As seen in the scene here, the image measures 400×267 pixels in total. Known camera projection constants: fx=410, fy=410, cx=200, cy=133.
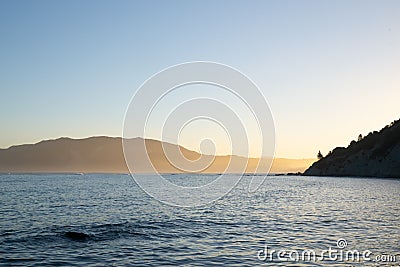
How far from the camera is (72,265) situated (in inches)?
923

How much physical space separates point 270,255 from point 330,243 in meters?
6.43

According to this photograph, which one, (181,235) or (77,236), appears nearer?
(77,236)

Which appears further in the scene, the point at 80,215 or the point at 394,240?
the point at 80,215

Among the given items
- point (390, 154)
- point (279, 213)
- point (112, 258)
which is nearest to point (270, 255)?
point (112, 258)

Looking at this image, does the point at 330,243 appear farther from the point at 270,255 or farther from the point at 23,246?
the point at 23,246

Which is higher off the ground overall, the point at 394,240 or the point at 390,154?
the point at 390,154

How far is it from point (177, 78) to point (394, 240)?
22.5 meters

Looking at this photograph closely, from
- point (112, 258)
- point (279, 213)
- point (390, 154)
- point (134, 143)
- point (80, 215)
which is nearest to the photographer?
point (134, 143)

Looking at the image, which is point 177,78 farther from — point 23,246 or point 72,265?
point 23,246

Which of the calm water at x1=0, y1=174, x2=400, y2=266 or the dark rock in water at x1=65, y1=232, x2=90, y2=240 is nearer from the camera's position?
the calm water at x1=0, y1=174, x2=400, y2=266

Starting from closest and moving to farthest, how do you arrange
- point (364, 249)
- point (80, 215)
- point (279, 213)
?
point (364, 249), point (80, 215), point (279, 213)

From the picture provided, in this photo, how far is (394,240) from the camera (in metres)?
31.5

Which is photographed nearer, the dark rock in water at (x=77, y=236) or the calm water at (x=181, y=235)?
the calm water at (x=181, y=235)

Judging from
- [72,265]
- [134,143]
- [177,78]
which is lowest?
[72,265]
